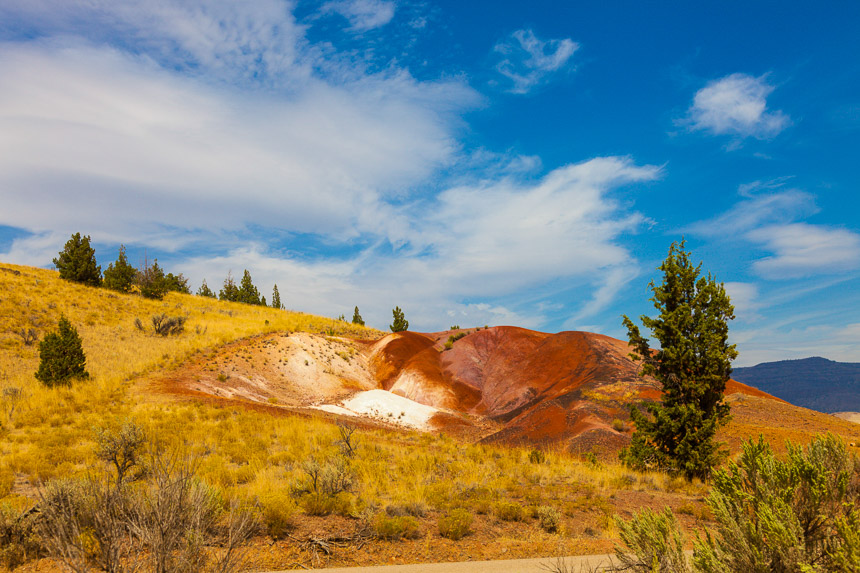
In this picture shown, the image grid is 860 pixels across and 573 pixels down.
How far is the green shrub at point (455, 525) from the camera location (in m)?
8.20

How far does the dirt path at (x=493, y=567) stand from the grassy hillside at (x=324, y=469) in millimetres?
491

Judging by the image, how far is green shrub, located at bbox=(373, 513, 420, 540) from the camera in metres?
8.02

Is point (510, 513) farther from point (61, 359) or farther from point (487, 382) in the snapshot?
point (487, 382)

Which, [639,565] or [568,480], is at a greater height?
[639,565]

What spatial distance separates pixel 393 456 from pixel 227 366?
67.2 feet

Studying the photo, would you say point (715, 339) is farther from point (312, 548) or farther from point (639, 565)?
point (312, 548)

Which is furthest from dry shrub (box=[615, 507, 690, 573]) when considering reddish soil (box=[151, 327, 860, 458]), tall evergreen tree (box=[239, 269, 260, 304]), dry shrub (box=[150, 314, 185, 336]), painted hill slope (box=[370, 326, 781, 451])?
tall evergreen tree (box=[239, 269, 260, 304])

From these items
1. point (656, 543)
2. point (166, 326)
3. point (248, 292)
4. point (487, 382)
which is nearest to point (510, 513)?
point (656, 543)

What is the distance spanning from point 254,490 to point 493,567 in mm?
6092

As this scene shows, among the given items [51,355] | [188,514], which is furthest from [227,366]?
[188,514]

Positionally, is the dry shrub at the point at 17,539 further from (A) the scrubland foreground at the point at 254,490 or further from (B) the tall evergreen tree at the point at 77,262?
(B) the tall evergreen tree at the point at 77,262

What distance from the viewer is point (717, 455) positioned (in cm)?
1334

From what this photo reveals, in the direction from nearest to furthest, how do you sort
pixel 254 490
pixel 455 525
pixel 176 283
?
pixel 455 525
pixel 254 490
pixel 176 283

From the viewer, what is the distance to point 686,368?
13.5m
